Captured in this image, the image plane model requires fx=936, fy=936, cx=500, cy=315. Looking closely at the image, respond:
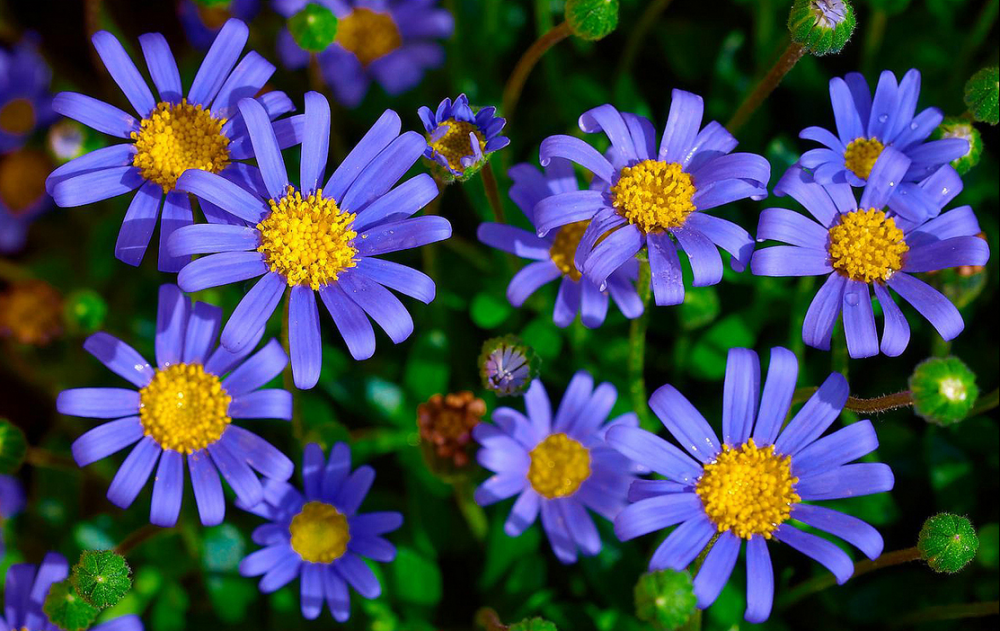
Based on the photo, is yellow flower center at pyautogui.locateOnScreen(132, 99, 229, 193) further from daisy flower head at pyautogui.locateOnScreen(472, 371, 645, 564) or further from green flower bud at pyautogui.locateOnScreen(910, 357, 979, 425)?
green flower bud at pyautogui.locateOnScreen(910, 357, 979, 425)

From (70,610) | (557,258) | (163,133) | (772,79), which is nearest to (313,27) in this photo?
(163,133)

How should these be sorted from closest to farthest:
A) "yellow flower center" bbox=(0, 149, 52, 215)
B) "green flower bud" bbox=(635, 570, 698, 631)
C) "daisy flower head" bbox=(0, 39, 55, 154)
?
1. "green flower bud" bbox=(635, 570, 698, 631)
2. "daisy flower head" bbox=(0, 39, 55, 154)
3. "yellow flower center" bbox=(0, 149, 52, 215)

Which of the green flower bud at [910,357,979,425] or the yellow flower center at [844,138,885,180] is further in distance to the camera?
the yellow flower center at [844,138,885,180]

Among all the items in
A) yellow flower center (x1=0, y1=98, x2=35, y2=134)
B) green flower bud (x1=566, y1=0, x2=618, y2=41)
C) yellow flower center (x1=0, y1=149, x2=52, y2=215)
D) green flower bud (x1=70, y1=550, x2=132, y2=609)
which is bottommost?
green flower bud (x1=70, y1=550, x2=132, y2=609)

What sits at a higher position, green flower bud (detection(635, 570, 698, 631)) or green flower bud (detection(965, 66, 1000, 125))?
green flower bud (detection(965, 66, 1000, 125))

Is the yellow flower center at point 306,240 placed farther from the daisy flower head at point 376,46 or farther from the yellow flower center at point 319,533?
the daisy flower head at point 376,46

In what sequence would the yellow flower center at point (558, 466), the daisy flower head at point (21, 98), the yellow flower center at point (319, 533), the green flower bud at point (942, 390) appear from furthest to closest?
the daisy flower head at point (21, 98), the yellow flower center at point (558, 466), the yellow flower center at point (319, 533), the green flower bud at point (942, 390)

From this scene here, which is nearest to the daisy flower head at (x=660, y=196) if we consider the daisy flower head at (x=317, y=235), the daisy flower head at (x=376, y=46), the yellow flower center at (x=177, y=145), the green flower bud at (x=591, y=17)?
the green flower bud at (x=591, y=17)

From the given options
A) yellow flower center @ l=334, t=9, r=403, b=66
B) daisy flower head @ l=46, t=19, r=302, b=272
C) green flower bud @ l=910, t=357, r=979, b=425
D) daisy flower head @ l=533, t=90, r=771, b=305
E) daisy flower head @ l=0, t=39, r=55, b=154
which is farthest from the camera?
daisy flower head @ l=0, t=39, r=55, b=154

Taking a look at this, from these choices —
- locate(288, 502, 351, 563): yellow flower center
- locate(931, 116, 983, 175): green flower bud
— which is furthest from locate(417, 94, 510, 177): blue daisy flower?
locate(931, 116, 983, 175): green flower bud
